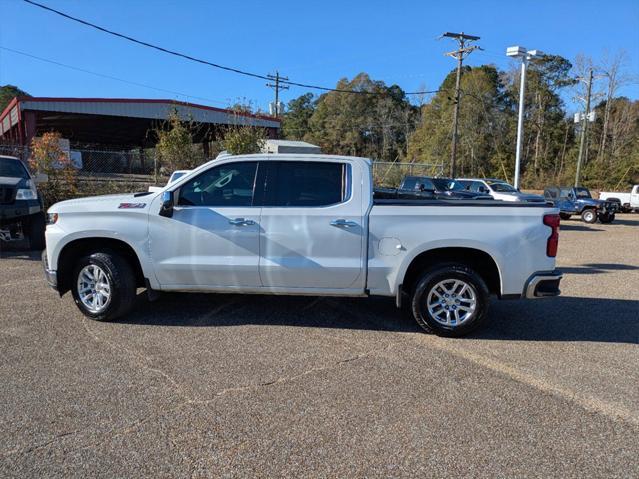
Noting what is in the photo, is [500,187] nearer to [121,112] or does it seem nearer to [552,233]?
[552,233]

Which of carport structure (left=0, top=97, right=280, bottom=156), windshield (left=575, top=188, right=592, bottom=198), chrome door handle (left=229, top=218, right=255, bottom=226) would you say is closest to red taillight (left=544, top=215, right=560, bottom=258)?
chrome door handle (left=229, top=218, right=255, bottom=226)

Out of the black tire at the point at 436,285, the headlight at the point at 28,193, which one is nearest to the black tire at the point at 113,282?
the black tire at the point at 436,285

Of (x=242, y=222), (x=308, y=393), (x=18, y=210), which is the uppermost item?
(x=242, y=222)

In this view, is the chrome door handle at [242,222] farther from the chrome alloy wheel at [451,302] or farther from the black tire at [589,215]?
the black tire at [589,215]

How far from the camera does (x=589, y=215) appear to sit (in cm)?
2167

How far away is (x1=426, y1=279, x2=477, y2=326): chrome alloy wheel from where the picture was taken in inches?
197

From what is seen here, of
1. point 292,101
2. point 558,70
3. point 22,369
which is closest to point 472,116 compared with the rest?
point 558,70

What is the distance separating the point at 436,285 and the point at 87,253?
3.83 m

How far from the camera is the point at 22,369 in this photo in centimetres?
408

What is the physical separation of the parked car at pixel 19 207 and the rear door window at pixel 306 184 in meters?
6.80

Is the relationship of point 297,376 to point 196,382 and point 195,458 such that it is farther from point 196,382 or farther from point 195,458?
point 195,458

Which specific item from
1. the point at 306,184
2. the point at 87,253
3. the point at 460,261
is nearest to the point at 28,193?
the point at 87,253

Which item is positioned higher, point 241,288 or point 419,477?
point 241,288

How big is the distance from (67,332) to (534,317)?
5.30m
